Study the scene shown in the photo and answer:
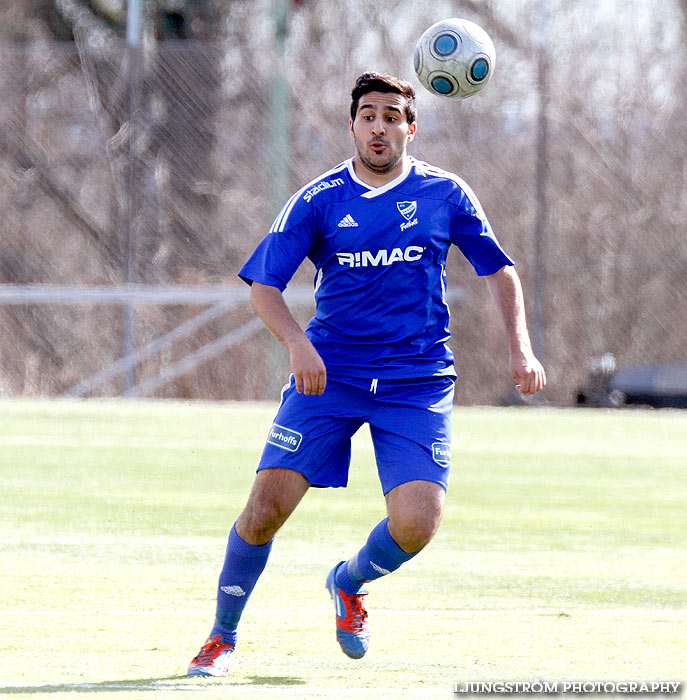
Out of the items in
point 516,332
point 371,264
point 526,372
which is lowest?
point 526,372

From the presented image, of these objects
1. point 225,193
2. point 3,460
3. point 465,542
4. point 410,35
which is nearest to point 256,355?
point 225,193

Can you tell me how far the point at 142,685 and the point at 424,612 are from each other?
75.6 inches

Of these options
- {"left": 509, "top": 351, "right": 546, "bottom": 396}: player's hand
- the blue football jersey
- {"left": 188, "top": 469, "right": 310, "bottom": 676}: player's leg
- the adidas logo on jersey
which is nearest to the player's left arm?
{"left": 509, "top": 351, "right": 546, "bottom": 396}: player's hand

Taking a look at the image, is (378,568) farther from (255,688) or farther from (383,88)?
(383,88)

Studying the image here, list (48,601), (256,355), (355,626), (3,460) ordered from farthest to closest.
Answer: (256,355), (3,460), (48,601), (355,626)

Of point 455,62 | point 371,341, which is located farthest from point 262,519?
point 455,62

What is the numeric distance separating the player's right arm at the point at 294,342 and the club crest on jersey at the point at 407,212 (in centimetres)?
52

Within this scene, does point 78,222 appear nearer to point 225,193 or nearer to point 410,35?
point 225,193

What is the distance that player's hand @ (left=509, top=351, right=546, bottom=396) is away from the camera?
5.55 metres

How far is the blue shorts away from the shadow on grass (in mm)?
693

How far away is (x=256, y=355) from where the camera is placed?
23453mm

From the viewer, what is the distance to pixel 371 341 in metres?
5.60

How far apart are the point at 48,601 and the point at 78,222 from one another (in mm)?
18430

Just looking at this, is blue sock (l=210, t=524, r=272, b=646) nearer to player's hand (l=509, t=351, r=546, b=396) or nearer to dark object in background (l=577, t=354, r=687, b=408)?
player's hand (l=509, t=351, r=546, b=396)
